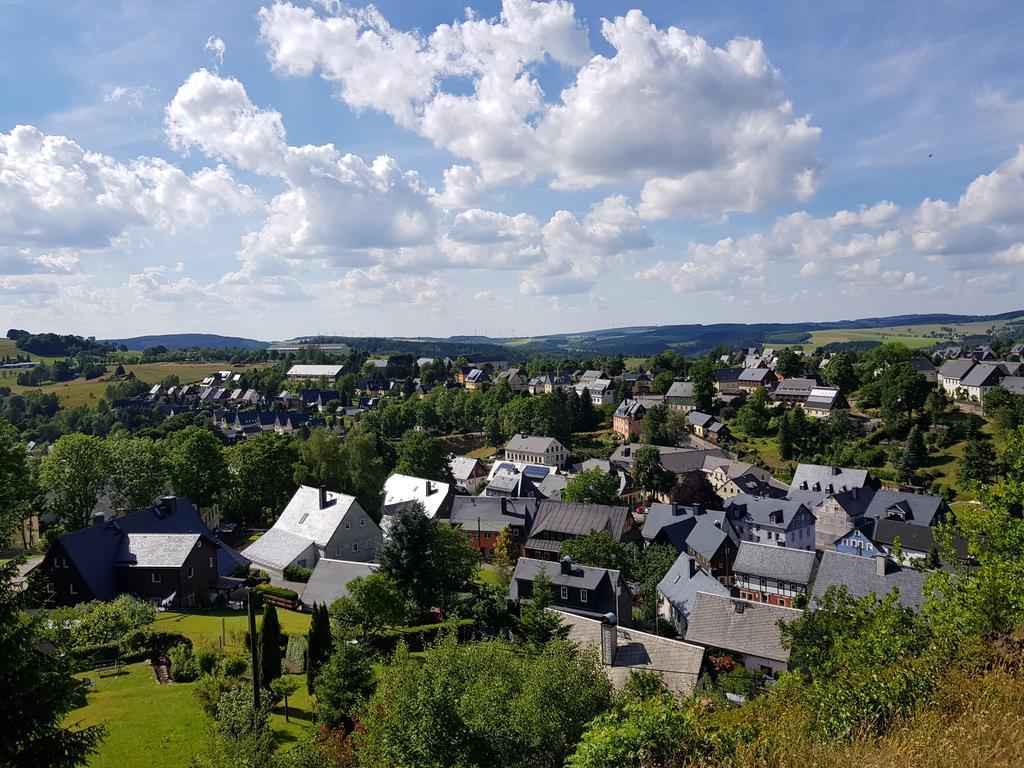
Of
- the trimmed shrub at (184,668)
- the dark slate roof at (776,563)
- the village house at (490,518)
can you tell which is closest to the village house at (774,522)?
the dark slate roof at (776,563)

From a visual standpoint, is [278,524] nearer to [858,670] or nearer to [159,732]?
[159,732]

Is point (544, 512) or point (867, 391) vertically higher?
point (867, 391)

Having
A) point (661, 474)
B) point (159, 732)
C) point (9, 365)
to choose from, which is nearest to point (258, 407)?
point (9, 365)

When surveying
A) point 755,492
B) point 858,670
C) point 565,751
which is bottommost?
point 755,492

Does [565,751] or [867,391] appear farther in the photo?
[867,391]

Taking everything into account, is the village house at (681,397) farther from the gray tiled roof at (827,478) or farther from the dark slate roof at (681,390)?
the gray tiled roof at (827,478)

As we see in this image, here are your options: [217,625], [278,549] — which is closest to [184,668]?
[217,625]
